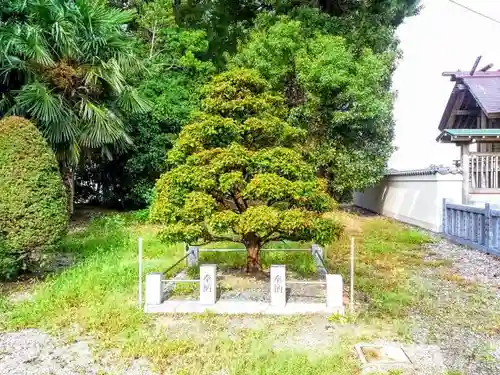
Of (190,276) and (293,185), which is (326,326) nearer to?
(293,185)

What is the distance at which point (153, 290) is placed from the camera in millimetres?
4805

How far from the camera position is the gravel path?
3561mm

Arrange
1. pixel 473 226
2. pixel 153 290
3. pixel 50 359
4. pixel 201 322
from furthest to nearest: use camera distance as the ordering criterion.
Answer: pixel 473 226
pixel 153 290
pixel 201 322
pixel 50 359

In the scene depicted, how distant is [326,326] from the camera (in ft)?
14.0

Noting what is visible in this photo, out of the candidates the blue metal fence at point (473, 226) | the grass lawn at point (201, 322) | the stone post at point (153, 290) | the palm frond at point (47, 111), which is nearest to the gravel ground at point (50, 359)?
the grass lawn at point (201, 322)

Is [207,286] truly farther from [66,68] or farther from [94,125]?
[66,68]

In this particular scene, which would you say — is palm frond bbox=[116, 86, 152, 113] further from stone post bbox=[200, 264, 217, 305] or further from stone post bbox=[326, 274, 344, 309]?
stone post bbox=[326, 274, 344, 309]

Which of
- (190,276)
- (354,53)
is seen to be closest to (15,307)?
(190,276)

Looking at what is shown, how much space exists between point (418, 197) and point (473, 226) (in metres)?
3.99

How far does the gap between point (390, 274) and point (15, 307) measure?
504 cm

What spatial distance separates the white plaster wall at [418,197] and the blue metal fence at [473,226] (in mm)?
469

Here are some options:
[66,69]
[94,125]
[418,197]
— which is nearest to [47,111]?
[66,69]

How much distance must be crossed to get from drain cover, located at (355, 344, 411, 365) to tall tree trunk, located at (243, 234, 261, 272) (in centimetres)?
236

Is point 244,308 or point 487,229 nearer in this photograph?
point 244,308
